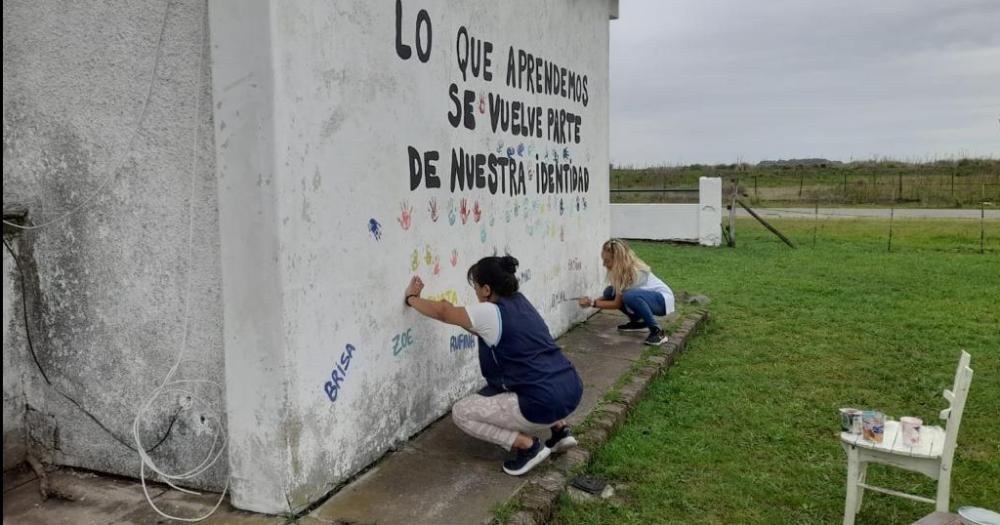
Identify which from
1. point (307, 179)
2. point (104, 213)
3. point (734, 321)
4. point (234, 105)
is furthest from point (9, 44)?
point (734, 321)

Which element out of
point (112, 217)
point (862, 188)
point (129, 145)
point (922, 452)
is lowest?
point (922, 452)

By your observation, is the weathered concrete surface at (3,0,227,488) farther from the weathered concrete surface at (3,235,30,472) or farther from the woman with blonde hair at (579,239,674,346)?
the woman with blonde hair at (579,239,674,346)

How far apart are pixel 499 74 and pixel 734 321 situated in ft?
15.0

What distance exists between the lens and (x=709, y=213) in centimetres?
1655

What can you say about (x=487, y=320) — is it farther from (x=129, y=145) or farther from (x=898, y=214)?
(x=898, y=214)

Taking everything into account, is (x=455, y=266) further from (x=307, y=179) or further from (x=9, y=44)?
(x=9, y=44)

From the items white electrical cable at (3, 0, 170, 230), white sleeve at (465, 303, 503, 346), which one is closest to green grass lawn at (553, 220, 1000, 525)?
white sleeve at (465, 303, 503, 346)

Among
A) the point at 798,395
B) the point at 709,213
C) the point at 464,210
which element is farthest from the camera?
the point at 709,213

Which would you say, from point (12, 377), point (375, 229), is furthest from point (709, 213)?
point (12, 377)

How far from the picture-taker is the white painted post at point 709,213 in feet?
53.8

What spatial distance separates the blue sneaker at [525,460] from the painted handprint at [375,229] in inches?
54.4

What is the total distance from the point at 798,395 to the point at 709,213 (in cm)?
1119

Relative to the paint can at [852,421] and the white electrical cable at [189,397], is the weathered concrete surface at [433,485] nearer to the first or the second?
the white electrical cable at [189,397]

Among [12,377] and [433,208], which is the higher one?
[433,208]
